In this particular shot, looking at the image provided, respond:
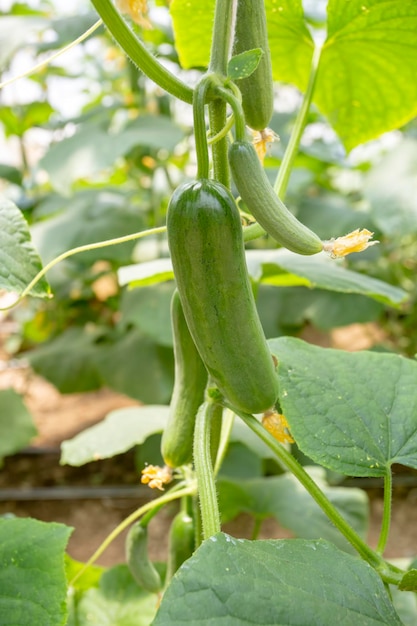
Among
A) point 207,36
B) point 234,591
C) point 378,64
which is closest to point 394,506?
point 378,64

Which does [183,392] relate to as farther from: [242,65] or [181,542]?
[242,65]

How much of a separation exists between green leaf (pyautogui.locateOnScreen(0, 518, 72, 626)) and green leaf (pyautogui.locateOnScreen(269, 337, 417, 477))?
0.93 ft

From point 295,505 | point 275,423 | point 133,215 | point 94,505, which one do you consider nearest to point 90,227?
point 133,215

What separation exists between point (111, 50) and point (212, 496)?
7.58 ft

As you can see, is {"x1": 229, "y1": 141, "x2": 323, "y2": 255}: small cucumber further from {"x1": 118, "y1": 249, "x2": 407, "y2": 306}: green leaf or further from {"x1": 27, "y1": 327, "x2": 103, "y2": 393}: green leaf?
{"x1": 27, "y1": 327, "x2": 103, "y2": 393}: green leaf

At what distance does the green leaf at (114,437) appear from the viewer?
49.0 inches

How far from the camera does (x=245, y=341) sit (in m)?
0.59

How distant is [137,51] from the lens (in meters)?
0.59

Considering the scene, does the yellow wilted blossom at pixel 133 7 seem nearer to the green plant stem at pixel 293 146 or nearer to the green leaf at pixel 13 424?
the green plant stem at pixel 293 146

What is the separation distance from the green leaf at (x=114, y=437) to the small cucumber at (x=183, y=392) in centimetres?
41

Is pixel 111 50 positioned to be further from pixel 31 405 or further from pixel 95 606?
pixel 95 606

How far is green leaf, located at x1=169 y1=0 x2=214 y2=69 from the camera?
0.94 m

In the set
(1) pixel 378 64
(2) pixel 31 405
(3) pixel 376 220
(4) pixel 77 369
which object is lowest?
(2) pixel 31 405

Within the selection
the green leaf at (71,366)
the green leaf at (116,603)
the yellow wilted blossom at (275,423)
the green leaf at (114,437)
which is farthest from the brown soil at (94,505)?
the yellow wilted blossom at (275,423)
